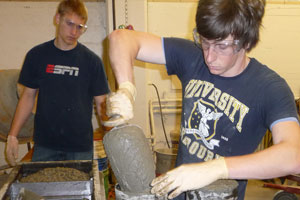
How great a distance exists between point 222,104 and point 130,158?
1.60 feet

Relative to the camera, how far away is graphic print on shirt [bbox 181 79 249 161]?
3.84 ft

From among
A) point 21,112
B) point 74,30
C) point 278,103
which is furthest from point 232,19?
point 21,112

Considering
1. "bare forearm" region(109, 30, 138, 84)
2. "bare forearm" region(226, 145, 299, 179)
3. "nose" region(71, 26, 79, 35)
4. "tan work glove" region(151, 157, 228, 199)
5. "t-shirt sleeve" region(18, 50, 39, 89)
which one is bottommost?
"tan work glove" region(151, 157, 228, 199)

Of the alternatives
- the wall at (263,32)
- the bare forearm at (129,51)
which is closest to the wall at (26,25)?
the wall at (263,32)

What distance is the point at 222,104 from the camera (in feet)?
3.91

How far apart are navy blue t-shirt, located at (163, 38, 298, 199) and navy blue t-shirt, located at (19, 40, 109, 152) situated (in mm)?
1076

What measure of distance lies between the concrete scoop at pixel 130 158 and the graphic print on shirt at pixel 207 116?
14.5 inches

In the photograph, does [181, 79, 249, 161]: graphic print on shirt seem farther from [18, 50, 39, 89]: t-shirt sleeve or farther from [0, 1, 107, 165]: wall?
[0, 1, 107, 165]: wall

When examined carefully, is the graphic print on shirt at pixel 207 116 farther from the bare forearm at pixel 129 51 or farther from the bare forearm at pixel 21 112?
the bare forearm at pixel 21 112

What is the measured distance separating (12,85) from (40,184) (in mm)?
1438

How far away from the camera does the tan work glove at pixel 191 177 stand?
2.94ft

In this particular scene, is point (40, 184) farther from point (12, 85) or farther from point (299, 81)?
point (299, 81)

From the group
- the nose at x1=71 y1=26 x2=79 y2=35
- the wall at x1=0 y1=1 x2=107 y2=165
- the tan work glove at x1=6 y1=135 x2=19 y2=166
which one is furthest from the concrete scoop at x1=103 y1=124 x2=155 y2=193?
the wall at x1=0 y1=1 x2=107 y2=165

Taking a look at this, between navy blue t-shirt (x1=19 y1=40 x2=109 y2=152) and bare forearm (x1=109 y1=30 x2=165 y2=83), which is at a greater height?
bare forearm (x1=109 y1=30 x2=165 y2=83)
